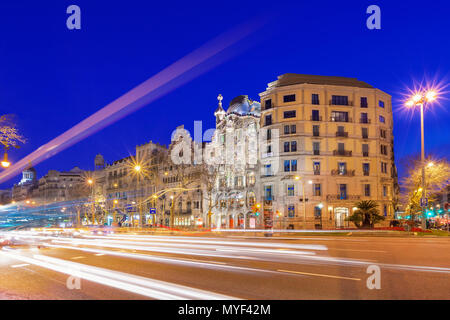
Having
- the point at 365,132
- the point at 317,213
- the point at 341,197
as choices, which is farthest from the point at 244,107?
the point at 341,197

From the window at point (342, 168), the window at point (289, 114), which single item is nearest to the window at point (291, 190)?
the window at point (342, 168)

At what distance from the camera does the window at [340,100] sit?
58.5 m

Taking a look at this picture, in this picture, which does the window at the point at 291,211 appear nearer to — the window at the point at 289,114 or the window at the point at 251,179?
the window at the point at 251,179

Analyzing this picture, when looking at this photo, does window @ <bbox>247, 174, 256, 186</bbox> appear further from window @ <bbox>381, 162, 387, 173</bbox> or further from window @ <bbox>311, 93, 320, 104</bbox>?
window @ <bbox>381, 162, 387, 173</bbox>

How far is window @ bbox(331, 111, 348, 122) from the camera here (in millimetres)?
58156

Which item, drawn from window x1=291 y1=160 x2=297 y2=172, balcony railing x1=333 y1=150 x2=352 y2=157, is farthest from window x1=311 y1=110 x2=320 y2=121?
window x1=291 y1=160 x2=297 y2=172

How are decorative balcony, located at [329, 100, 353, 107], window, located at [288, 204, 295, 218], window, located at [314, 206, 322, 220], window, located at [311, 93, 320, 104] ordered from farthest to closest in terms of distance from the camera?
decorative balcony, located at [329, 100, 353, 107]
window, located at [311, 93, 320, 104]
window, located at [288, 204, 295, 218]
window, located at [314, 206, 322, 220]

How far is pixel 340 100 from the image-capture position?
192 ft

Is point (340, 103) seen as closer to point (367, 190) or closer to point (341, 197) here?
point (367, 190)

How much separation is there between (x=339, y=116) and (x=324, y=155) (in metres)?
7.01

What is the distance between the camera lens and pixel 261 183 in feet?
198

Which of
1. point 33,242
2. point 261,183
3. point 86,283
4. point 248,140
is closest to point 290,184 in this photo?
point 261,183
